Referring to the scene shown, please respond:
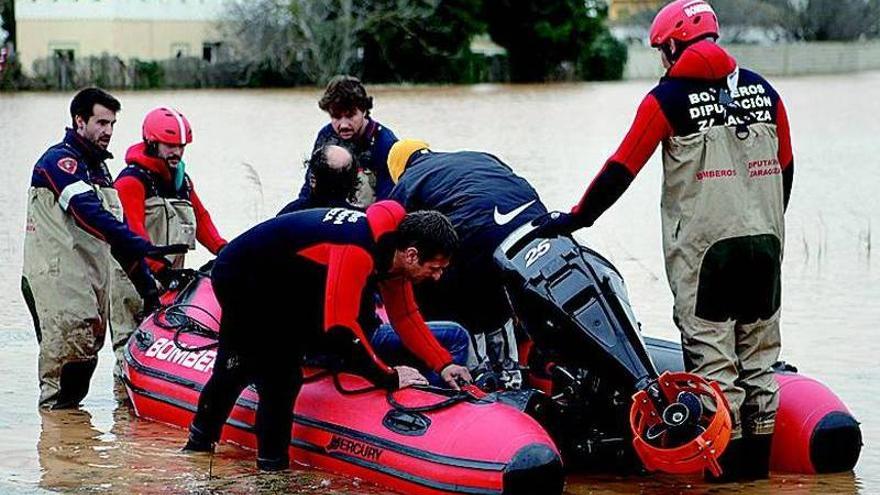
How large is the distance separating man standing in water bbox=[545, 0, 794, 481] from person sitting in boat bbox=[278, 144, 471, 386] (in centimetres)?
84

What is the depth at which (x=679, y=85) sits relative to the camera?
724cm

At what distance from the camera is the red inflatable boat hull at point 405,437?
22.4ft

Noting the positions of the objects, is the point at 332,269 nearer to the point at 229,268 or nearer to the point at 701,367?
the point at 229,268

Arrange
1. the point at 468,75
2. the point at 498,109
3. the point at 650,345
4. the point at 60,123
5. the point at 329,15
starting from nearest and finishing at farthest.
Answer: the point at 650,345 < the point at 60,123 < the point at 498,109 < the point at 329,15 < the point at 468,75

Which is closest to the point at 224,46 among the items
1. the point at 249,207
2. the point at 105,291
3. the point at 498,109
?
the point at 498,109

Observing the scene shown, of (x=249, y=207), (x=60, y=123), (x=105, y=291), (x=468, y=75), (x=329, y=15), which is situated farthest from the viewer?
(x=468, y=75)

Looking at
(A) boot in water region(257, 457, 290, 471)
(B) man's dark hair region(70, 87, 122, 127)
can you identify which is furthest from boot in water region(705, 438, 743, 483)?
(B) man's dark hair region(70, 87, 122, 127)

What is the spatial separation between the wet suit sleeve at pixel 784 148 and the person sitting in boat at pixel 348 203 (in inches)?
61.7

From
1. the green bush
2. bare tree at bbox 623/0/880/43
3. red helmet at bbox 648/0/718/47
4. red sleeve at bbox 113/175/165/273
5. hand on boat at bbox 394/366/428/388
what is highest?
red helmet at bbox 648/0/718/47

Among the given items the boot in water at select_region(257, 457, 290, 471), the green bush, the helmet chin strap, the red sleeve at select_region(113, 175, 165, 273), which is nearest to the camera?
the boot in water at select_region(257, 457, 290, 471)

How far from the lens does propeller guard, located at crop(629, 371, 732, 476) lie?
6949mm

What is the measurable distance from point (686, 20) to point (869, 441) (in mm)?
2482

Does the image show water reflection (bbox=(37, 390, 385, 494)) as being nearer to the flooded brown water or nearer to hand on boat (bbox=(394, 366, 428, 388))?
the flooded brown water

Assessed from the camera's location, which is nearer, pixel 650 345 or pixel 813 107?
pixel 650 345
